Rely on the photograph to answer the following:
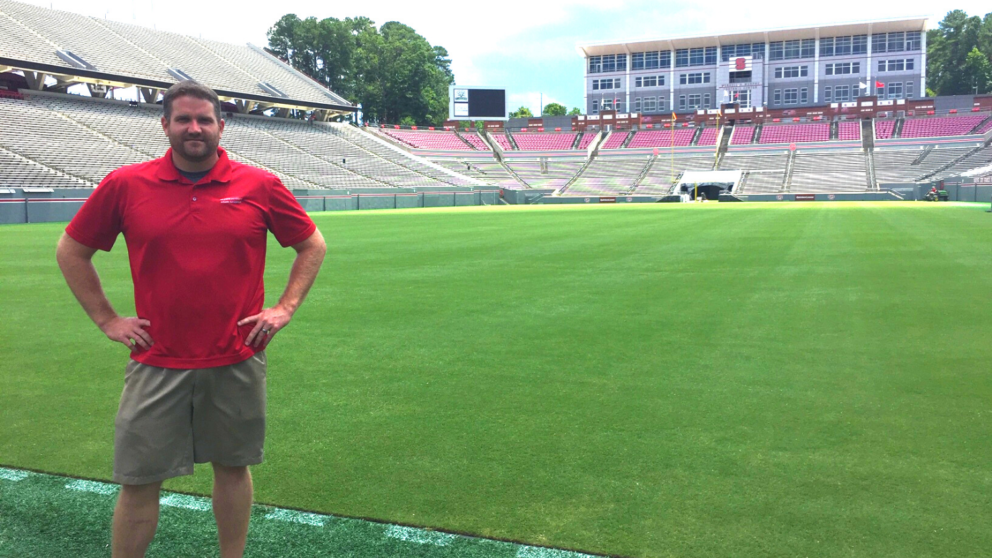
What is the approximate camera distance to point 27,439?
524 centimetres

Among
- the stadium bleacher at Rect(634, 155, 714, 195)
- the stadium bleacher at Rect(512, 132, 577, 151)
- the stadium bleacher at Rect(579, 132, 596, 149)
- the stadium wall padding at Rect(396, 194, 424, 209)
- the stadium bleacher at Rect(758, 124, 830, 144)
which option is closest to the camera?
the stadium wall padding at Rect(396, 194, 424, 209)

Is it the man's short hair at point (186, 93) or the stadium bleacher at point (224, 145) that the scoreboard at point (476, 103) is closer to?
the stadium bleacher at point (224, 145)

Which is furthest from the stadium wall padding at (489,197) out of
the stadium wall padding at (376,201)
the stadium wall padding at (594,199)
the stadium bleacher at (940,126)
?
the stadium bleacher at (940,126)

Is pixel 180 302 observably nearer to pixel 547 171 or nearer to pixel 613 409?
pixel 613 409

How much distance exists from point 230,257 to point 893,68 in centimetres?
9994

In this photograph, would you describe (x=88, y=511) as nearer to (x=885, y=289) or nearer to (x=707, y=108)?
(x=885, y=289)

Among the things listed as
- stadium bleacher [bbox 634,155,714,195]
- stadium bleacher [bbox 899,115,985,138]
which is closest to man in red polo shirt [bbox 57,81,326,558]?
stadium bleacher [bbox 634,155,714,195]

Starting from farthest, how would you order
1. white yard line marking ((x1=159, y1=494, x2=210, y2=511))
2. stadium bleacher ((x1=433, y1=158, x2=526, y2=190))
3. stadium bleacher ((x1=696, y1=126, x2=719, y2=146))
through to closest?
stadium bleacher ((x1=696, y1=126, x2=719, y2=146)) < stadium bleacher ((x1=433, y1=158, x2=526, y2=190)) < white yard line marking ((x1=159, y1=494, x2=210, y2=511))

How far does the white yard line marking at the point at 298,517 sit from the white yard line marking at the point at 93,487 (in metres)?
1.08

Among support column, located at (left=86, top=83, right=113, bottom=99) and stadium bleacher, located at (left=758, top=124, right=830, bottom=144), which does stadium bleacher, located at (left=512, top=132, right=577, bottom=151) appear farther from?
support column, located at (left=86, top=83, right=113, bottom=99)

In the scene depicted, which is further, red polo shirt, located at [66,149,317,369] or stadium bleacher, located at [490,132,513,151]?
stadium bleacher, located at [490,132,513,151]

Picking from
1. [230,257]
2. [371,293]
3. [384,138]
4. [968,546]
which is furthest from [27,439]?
[384,138]

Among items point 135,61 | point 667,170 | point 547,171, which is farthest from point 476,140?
point 135,61

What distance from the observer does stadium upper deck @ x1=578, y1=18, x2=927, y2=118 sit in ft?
285
